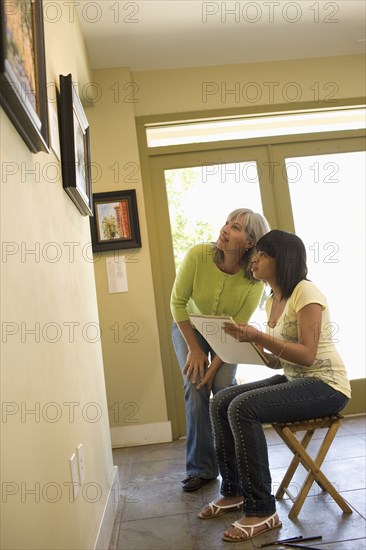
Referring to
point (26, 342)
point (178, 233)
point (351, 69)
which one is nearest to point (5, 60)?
point (26, 342)

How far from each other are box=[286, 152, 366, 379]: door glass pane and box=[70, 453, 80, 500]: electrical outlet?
271 centimetres

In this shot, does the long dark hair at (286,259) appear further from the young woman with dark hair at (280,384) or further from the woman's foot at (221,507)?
the woman's foot at (221,507)

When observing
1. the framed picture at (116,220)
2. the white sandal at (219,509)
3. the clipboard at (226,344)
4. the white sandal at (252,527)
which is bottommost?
the white sandal at (219,509)

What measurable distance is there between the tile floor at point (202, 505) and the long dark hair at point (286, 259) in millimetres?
824

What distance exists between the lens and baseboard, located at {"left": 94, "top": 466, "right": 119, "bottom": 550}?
185 cm

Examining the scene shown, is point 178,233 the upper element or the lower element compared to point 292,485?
upper

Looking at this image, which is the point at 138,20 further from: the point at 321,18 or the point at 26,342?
the point at 26,342

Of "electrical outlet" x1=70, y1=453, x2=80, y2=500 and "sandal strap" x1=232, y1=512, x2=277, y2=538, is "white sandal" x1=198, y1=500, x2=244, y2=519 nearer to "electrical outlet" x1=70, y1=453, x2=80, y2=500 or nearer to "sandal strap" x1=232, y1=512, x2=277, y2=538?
"sandal strap" x1=232, y1=512, x2=277, y2=538

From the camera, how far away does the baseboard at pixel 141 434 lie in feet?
12.0

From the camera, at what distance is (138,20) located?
11.0ft

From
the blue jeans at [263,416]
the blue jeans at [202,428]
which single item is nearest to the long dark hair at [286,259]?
→ the blue jeans at [263,416]

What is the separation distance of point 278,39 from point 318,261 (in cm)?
155

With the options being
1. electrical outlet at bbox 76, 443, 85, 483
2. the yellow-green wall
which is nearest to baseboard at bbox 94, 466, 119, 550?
the yellow-green wall

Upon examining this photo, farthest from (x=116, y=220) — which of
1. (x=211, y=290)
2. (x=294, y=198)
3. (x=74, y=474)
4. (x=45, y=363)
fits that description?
(x=45, y=363)
